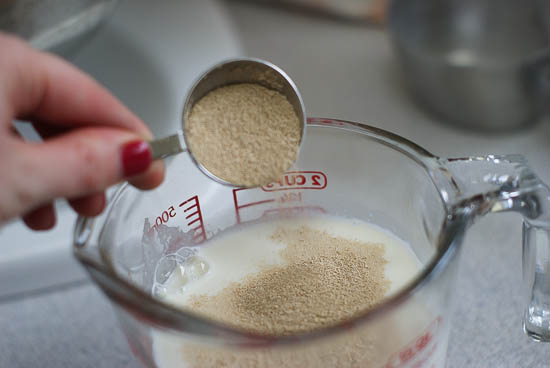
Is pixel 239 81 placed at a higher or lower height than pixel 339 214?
higher

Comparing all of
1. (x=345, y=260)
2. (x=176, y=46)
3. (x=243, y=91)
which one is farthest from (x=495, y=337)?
(x=176, y=46)

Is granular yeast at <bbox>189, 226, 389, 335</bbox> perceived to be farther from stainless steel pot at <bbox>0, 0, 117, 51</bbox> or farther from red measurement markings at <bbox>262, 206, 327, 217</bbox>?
stainless steel pot at <bbox>0, 0, 117, 51</bbox>

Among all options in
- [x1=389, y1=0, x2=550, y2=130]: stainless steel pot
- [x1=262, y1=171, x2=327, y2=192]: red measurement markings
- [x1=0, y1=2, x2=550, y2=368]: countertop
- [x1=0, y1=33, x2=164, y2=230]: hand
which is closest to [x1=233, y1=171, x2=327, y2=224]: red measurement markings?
[x1=262, y1=171, x2=327, y2=192]: red measurement markings

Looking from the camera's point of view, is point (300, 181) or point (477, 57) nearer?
point (300, 181)

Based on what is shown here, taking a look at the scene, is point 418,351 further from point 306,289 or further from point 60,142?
point 60,142

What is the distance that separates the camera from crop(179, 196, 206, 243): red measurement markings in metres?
0.62

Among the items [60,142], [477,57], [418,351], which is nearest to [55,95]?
[60,142]

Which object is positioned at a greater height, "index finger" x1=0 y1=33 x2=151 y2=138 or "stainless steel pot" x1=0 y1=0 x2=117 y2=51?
"index finger" x1=0 y1=33 x2=151 y2=138

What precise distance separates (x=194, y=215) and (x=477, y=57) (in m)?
0.68

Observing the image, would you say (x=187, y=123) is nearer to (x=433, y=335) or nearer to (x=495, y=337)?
(x=433, y=335)

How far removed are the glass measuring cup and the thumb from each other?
0.21 ft

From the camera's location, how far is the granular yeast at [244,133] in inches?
22.2

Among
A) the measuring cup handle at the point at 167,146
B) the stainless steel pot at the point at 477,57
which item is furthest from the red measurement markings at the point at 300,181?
the stainless steel pot at the point at 477,57

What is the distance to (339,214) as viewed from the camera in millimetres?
651
